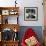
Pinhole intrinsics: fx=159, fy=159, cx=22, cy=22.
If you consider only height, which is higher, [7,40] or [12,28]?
[12,28]

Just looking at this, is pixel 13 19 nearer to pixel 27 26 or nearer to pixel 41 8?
pixel 27 26

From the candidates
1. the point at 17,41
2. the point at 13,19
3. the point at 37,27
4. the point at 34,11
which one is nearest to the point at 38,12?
the point at 34,11

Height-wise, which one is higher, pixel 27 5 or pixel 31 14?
pixel 27 5

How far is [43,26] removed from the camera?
603cm

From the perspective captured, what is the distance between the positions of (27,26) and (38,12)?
2.29 feet

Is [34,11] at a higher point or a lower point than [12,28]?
higher

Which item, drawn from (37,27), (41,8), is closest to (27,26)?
(37,27)

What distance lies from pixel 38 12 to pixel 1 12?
4.72 feet

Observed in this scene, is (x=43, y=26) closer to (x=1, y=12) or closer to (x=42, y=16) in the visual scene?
(x=42, y=16)

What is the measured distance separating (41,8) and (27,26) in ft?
2.94

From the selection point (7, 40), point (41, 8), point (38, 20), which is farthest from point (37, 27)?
point (7, 40)

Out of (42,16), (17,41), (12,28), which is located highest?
(42,16)

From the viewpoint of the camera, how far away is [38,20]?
6.22m

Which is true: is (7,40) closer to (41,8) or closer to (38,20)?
(38,20)
